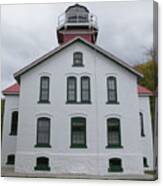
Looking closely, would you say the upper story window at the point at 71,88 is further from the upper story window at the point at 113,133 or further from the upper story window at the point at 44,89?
the upper story window at the point at 113,133

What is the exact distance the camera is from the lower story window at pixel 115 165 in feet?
10.3

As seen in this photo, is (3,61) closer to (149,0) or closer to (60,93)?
(60,93)

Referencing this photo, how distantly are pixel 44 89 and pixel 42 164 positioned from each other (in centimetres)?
65

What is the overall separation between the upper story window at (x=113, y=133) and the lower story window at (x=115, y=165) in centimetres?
12

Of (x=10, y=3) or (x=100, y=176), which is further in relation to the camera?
(x=10, y=3)

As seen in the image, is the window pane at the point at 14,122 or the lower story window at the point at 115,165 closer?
the lower story window at the point at 115,165

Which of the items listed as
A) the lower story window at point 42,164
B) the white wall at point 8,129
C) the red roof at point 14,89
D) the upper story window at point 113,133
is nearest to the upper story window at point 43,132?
the lower story window at point 42,164

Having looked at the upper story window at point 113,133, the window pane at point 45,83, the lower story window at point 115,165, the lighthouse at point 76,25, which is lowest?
the lower story window at point 115,165

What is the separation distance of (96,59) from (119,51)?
0.70 ft

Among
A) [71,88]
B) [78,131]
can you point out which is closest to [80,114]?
[78,131]

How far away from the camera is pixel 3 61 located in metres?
3.36

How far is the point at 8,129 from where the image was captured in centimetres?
332

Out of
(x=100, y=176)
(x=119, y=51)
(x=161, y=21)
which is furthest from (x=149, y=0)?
(x=100, y=176)

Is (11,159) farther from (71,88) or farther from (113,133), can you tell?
(113,133)
